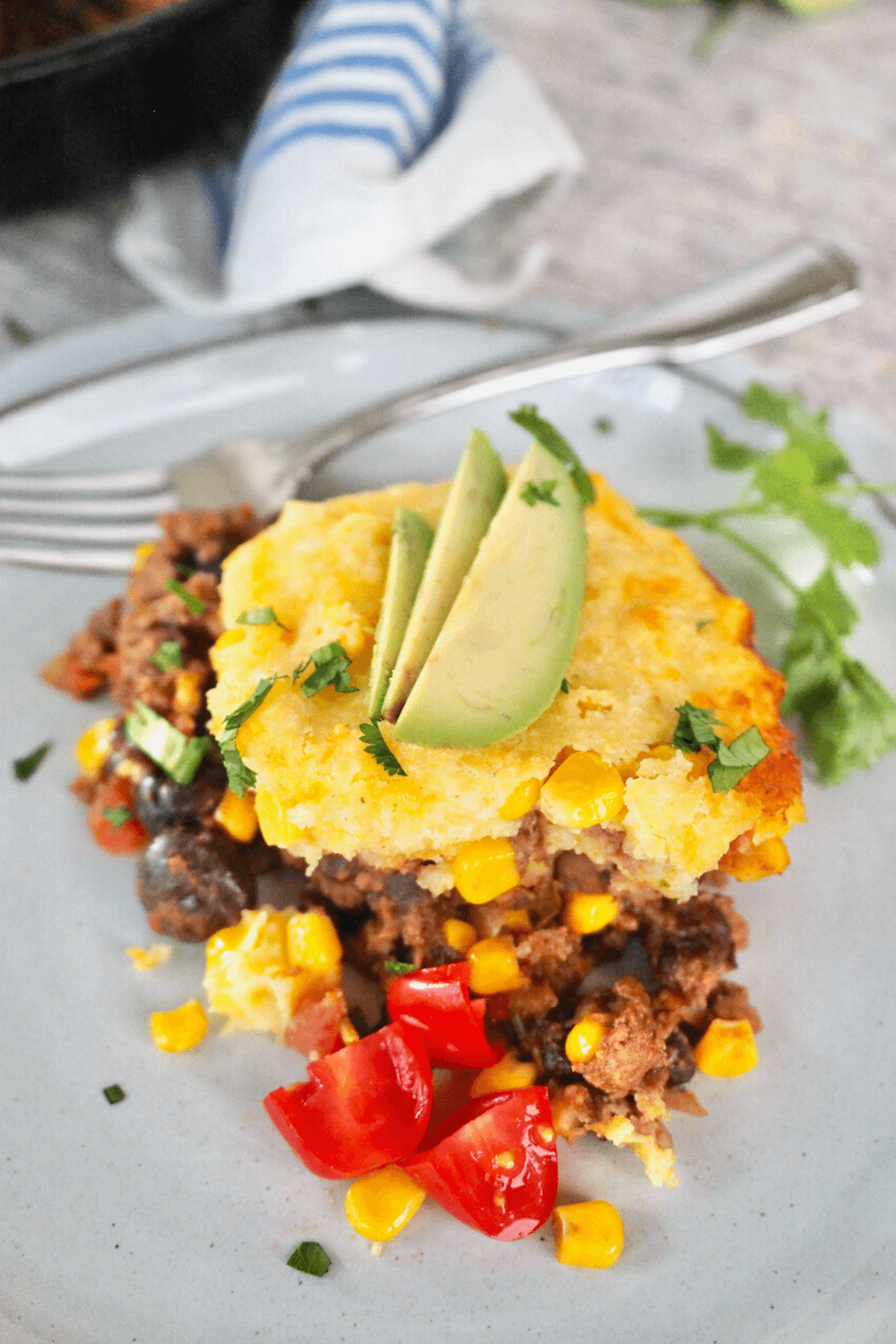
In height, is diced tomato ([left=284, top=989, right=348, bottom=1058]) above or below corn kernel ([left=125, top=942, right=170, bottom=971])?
above

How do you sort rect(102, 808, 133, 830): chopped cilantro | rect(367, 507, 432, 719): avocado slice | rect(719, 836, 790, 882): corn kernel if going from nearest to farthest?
rect(367, 507, 432, 719): avocado slice
rect(719, 836, 790, 882): corn kernel
rect(102, 808, 133, 830): chopped cilantro

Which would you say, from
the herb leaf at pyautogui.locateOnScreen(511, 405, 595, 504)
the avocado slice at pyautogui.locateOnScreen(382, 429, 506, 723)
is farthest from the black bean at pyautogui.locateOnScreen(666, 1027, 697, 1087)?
the herb leaf at pyautogui.locateOnScreen(511, 405, 595, 504)

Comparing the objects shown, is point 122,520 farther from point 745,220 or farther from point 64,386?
point 745,220

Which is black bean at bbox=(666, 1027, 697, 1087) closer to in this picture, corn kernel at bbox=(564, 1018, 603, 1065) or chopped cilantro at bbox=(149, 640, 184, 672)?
corn kernel at bbox=(564, 1018, 603, 1065)

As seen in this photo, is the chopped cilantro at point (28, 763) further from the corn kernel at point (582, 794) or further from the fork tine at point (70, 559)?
the corn kernel at point (582, 794)

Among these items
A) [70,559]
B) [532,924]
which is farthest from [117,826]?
[532,924]

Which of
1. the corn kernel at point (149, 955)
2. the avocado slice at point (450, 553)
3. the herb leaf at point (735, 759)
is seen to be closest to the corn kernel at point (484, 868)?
the avocado slice at point (450, 553)

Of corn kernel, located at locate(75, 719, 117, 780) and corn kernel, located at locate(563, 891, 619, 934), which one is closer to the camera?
corn kernel, located at locate(563, 891, 619, 934)
